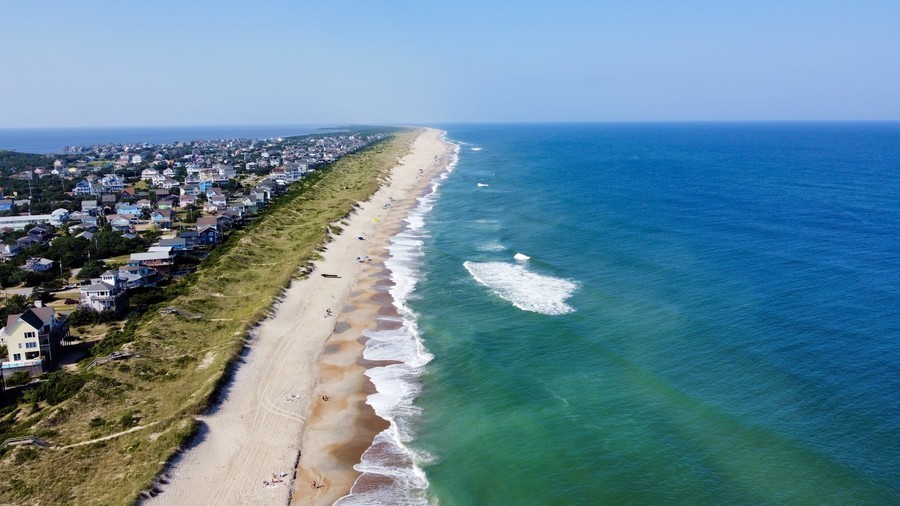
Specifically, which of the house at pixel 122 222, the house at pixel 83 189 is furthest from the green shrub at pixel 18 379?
the house at pixel 83 189

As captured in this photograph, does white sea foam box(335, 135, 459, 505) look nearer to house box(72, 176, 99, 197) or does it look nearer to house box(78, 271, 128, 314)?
house box(78, 271, 128, 314)

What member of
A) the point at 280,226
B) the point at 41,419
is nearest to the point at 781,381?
the point at 41,419

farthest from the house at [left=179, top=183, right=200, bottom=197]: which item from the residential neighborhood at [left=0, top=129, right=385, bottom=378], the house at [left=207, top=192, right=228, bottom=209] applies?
the house at [left=207, top=192, right=228, bottom=209]

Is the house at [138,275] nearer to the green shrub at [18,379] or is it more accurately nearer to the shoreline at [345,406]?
the green shrub at [18,379]

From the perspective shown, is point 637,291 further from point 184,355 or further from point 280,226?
point 280,226

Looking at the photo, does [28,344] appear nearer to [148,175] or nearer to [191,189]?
[191,189]

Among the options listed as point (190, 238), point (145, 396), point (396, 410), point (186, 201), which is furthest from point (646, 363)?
point (186, 201)
